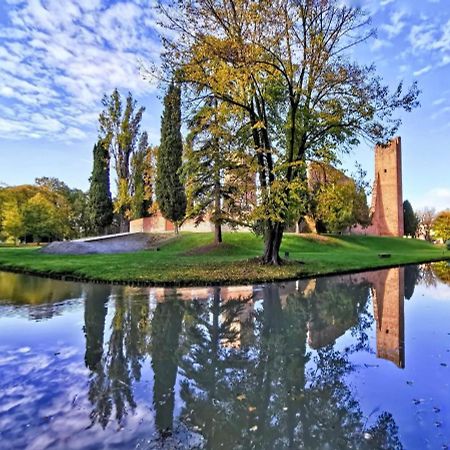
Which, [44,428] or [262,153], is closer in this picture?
[44,428]

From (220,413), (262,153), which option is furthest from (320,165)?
(220,413)

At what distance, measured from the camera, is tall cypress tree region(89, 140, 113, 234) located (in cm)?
3106

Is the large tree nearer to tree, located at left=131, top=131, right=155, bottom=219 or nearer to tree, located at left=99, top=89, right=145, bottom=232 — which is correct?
tree, located at left=99, top=89, right=145, bottom=232

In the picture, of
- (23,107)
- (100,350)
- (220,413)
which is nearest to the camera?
(220,413)

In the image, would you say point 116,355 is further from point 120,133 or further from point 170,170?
point 120,133

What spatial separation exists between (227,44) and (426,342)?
952cm

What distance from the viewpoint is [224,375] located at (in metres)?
3.84

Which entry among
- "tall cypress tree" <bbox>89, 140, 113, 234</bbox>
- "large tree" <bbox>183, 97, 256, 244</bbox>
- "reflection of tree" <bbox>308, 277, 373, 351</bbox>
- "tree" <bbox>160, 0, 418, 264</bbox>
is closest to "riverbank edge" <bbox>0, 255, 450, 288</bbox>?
"reflection of tree" <bbox>308, 277, 373, 351</bbox>

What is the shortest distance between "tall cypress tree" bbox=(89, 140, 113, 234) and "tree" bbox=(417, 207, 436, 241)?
43796mm

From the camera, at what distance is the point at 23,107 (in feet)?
59.9

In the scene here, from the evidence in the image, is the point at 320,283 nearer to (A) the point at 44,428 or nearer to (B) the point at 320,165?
(B) the point at 320,165

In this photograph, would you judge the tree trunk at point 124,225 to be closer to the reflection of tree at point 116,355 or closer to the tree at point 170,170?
the tree at point 170,170

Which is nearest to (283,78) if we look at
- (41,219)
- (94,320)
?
(94,320)

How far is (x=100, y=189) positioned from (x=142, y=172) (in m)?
4.37
